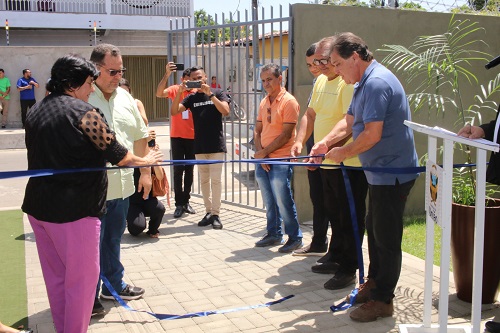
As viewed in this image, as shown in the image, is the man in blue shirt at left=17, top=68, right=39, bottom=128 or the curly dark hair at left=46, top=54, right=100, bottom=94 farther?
the man in blue shirt at left=17, top=68, right=39, bottom=128

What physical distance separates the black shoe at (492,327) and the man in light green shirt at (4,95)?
1824 cm

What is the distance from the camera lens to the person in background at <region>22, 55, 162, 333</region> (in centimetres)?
339

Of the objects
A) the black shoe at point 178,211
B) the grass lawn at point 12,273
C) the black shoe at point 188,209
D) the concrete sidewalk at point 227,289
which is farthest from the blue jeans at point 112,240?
the black shoe at point 188,209

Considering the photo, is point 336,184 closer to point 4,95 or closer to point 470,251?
point 470,251

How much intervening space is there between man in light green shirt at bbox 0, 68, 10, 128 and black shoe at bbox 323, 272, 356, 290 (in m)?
16.9

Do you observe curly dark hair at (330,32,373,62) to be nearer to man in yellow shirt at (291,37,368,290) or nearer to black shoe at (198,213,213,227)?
man in yellow shirt at (291,37,368,290)

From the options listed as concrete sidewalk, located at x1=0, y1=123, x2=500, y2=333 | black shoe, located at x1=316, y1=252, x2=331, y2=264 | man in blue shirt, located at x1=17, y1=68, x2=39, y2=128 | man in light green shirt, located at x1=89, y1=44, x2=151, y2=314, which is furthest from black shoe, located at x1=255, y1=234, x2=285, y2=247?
man in blue shirt, located at x1=17, y1=68, x2=39, y2=128

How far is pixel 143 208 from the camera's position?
676cm

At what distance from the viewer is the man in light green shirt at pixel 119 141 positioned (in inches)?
169

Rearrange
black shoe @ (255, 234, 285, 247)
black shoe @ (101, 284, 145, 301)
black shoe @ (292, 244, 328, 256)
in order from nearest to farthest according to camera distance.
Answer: black shoe @ (101, 284, 145, 301)
black shoe @ (292, 244, 328, 256)
black shoe @ (255, 234, 285, 247)

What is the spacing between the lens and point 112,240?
4.55 metres

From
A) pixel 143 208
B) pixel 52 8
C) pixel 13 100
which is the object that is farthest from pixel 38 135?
pixel 52 8

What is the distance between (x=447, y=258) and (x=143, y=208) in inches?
167

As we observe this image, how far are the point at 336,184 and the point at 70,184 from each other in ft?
8.18
